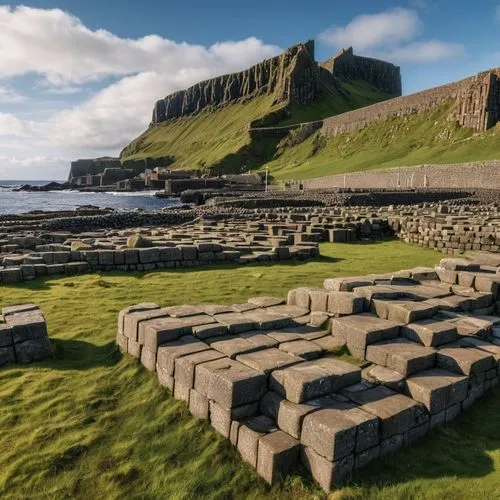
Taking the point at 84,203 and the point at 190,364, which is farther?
the point at 84,203

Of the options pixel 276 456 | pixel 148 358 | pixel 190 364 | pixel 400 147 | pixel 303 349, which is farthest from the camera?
pixel 400 147

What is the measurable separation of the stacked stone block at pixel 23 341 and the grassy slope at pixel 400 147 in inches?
2316

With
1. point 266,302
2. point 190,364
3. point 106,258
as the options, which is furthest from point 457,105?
point 190,364

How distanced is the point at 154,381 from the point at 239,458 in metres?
2.32

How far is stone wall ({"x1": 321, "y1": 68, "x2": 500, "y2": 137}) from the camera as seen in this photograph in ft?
219

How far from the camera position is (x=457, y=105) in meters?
74.1

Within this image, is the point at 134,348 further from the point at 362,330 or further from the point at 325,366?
the point at 362,330

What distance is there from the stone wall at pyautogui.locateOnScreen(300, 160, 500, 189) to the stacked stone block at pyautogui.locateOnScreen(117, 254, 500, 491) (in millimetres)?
47245

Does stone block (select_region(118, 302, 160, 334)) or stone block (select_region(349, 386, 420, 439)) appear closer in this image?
stone block (select_region(349, 386, 420, 439))

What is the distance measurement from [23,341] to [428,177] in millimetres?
58512

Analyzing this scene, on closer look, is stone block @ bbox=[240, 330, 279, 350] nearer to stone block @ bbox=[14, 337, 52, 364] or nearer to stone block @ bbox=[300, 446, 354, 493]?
stone block @ bbox=[300, 446, 354, 493]

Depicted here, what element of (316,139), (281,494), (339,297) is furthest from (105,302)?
(316,139)

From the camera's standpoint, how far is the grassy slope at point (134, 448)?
17.7ft

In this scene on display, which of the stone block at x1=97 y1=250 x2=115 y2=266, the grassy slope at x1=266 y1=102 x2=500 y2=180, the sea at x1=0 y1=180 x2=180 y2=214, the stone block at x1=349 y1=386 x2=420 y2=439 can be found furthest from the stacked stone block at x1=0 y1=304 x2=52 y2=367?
the grassy slope at x1=266 y1=102 x2=500 y2=180
